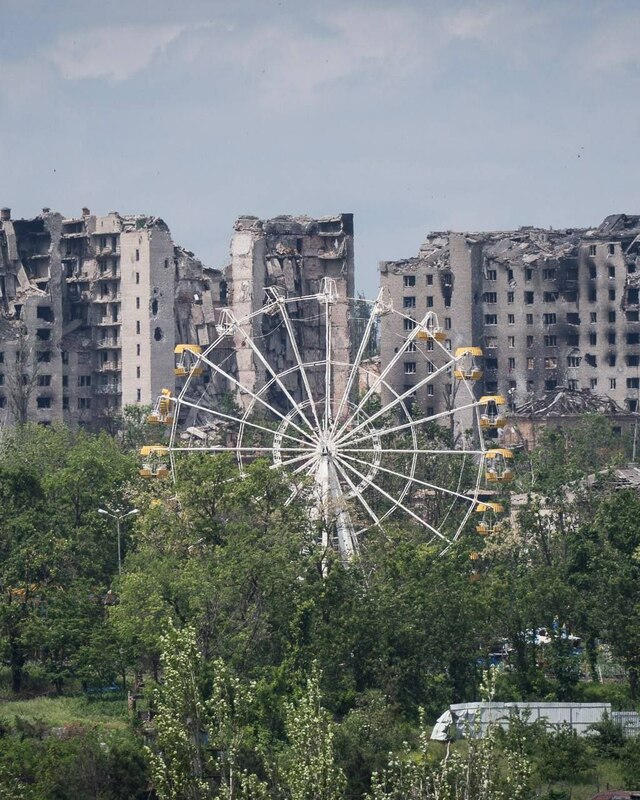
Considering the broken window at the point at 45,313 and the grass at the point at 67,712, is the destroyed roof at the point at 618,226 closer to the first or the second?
the broken window at the point at 45,313

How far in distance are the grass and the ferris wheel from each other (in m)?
10.4

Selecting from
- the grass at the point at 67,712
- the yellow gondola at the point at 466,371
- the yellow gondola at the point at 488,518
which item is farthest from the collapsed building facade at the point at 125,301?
the grass at the point at 67,712

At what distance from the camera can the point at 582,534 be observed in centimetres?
9225

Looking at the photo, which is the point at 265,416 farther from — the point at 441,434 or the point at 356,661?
the point at 356,661

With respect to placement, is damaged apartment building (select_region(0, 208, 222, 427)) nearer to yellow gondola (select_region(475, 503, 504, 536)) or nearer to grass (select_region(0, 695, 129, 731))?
yellow gondola (select_region(475, 503, 504, 536))

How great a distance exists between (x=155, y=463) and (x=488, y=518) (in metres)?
24.0

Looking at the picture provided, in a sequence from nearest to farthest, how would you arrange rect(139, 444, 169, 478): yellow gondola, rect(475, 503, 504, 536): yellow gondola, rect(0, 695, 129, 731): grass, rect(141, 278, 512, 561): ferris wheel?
rect(0, 695, 129, 731): grass → rect(141, 278, 512, 561): ferris wheel → rect(139, 444, 169, 478): yellow gondola → rect(475, 503, 504, 536): yellow gondola

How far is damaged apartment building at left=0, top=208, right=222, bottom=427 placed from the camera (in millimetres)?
163125

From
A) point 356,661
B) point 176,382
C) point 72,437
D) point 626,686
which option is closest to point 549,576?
point 626,686


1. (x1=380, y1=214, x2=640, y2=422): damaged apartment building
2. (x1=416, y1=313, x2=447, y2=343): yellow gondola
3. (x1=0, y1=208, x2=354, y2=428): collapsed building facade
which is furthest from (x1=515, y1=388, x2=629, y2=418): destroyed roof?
(x1=416, y1=313, x2=447, y2=343): yellow gondola

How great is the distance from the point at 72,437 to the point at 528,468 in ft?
94.8

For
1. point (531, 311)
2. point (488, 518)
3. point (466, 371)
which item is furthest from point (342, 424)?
point (531, 311)

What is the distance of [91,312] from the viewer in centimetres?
16800

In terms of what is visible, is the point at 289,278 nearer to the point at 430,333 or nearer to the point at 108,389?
the point at 108,389
